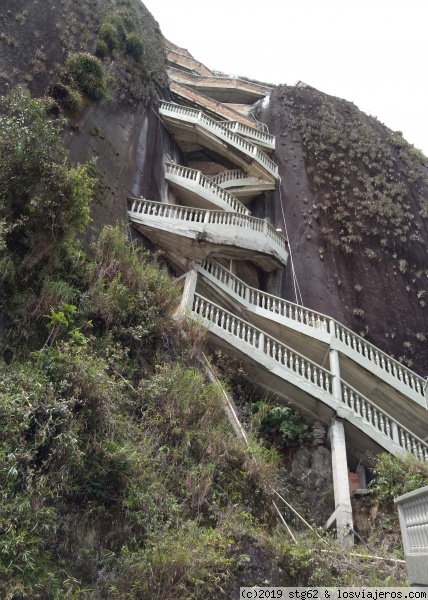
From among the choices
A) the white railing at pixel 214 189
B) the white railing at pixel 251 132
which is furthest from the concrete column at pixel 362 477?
the white railing at pixel 251 132

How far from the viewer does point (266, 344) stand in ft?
38.6

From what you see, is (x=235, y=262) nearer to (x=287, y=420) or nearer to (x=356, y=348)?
(x=356, y=348)

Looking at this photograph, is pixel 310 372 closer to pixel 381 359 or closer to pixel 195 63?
pixel 381 359

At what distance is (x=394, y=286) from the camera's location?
1675 centimetres

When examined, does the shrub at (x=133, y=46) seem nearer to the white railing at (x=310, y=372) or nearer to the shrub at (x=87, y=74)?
the shrub at (x=87, y=74)

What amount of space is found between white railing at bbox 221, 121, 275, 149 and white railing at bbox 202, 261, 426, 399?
8.54 meters

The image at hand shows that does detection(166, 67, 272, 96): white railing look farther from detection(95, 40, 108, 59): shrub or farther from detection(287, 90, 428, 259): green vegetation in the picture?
detection(95, 40, 108, 59): shrub

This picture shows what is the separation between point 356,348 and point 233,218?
16.8 feet

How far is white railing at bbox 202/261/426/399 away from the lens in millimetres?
12656

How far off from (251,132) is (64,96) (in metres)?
9.23

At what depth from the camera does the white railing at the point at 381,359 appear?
12594mm

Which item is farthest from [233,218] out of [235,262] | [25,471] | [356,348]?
[25,471]

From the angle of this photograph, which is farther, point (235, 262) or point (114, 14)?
point (114, 14)

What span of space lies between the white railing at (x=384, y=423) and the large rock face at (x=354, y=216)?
4085mm
